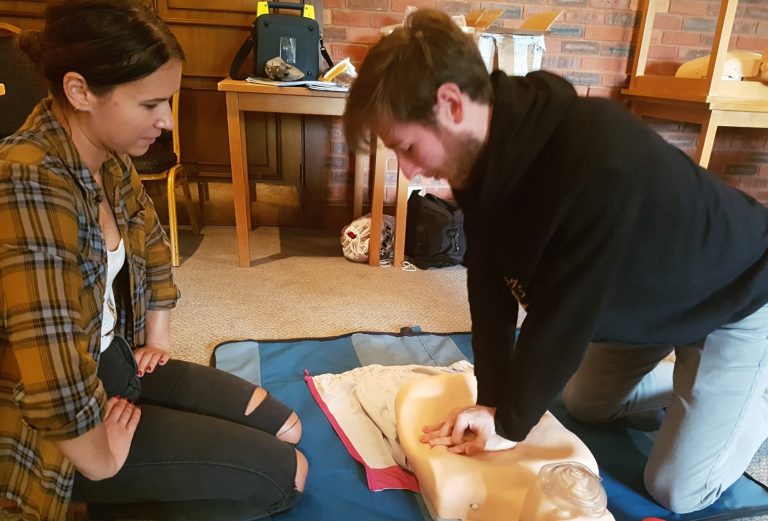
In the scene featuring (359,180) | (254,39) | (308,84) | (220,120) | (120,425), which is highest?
(254,39)

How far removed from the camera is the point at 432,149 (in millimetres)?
730

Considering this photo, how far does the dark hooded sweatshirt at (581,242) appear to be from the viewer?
75cm

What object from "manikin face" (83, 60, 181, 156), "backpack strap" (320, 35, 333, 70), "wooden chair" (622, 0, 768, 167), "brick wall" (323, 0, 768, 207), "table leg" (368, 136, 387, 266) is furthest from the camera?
"brick wall" (323, 0, 768, 207)

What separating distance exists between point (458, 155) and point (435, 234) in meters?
1.57

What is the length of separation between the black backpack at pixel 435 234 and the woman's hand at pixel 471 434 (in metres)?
1.33

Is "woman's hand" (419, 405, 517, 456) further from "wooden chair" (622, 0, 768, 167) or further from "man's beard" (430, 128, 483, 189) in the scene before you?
"wooden chair" (622, 0, 768, 167)

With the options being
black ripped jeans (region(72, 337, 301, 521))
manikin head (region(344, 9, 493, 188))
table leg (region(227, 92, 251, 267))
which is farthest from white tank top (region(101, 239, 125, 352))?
table leg (region(227, 92, 251, 267))

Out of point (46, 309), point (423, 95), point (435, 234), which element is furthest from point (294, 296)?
point (423, 95)

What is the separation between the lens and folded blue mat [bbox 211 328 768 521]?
3.56 ft

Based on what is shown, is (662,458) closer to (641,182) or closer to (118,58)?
(641,182)

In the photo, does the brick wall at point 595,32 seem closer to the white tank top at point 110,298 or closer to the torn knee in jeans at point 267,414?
the torn knee in jeans at point 267,414

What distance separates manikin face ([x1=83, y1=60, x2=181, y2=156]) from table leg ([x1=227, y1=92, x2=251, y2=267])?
120 centimetres

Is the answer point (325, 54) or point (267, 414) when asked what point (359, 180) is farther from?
point (267, 414)

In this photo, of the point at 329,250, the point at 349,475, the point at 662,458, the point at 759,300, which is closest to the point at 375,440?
the point at 349,475
